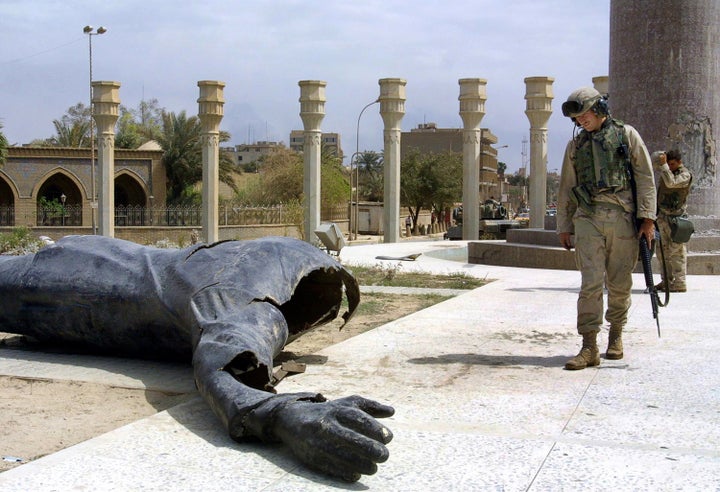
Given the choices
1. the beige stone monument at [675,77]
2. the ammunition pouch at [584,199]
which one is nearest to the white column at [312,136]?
the beige stone monument at [675,77]

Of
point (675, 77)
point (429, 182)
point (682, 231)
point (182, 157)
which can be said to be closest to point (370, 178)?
point (429, 182)

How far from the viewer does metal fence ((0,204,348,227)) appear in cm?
4453

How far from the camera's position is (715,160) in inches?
591

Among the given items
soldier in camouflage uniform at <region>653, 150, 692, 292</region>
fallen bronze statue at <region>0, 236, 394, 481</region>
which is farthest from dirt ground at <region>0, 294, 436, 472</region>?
soldier in camouflage uniform at <region>653, 150, 692, 292</region>

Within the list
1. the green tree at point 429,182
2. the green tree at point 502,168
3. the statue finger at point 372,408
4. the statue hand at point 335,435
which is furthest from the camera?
the green tree at point 502,168

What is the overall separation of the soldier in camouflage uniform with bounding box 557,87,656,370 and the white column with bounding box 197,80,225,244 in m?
30.3

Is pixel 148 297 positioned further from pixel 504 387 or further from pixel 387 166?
pixel 387 166

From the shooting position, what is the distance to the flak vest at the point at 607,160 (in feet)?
19.1

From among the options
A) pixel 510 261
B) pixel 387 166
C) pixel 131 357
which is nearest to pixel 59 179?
pixel 387 166

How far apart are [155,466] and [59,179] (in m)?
50.1

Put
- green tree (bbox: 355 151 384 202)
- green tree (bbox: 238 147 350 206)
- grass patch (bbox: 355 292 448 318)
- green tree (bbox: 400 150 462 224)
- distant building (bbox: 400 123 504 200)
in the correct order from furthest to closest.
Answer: distant building (bbox: 400 123 504 200) → green tree (bbox: 355 151 384 202) → green tree (bbox: 400 150 462 224) → green tree (bbox: 238 147 350 206) → grass patch (bbox: 355 292 448 318)

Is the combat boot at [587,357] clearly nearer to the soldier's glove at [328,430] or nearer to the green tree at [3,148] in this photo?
the soldier's glove at [328,430]

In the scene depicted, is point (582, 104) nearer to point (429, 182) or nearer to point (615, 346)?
point (615, 346)

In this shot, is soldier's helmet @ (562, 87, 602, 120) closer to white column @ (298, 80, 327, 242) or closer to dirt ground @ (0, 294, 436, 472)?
dirt ground @ (0, 294, 436, 472)
